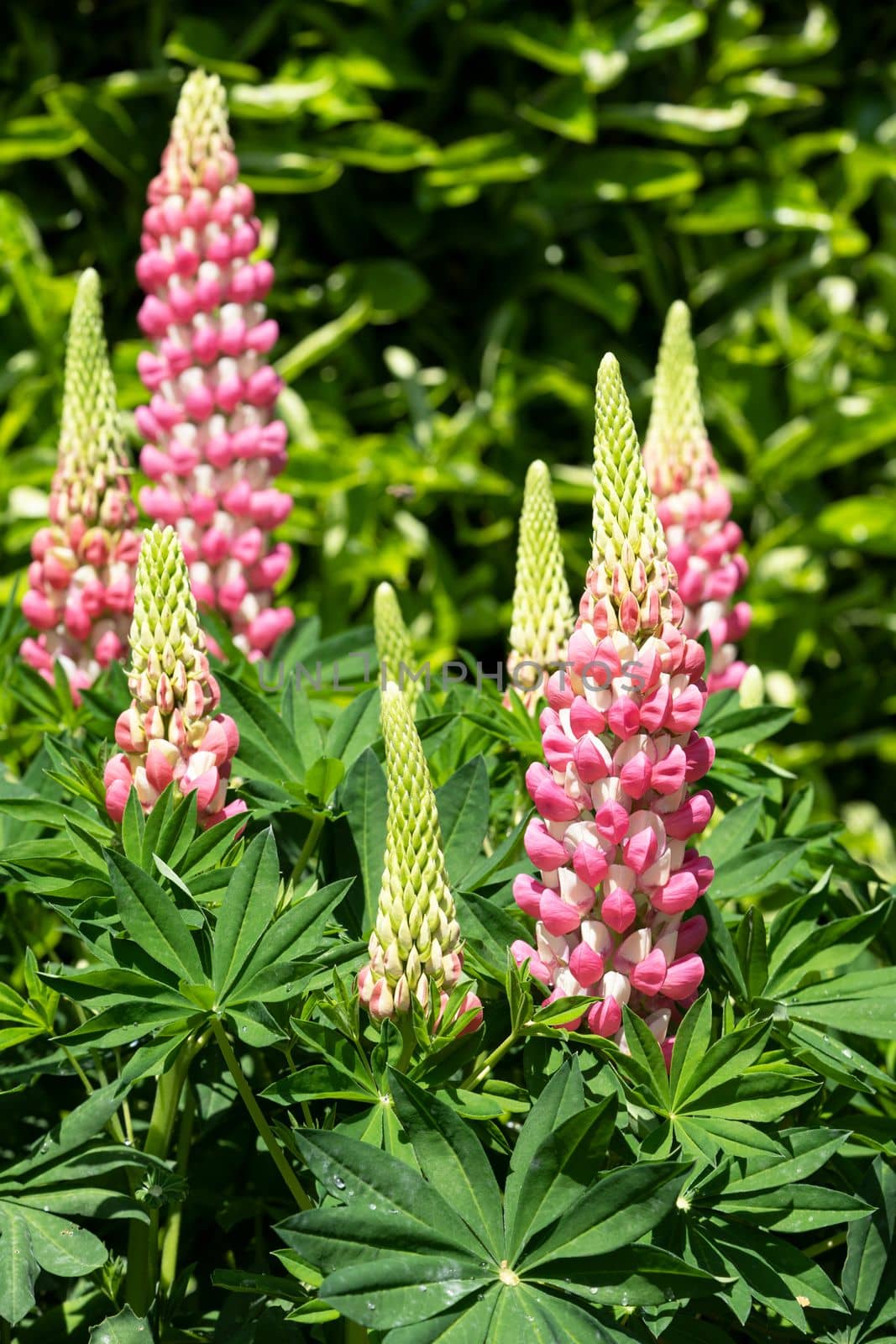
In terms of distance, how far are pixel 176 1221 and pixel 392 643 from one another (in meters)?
0.61

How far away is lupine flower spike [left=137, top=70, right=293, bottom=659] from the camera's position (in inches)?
69.7

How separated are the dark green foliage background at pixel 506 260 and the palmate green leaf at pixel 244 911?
Answer: 2099 mm

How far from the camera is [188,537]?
177 cm

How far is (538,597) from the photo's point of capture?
145 cm

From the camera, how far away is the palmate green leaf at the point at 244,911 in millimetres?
1037

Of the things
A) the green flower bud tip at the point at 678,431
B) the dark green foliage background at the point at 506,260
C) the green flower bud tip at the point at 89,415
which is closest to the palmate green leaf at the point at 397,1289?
the green flower bud tip at the point at 89,415

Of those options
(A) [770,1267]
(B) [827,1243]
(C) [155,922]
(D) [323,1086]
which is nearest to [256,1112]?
(D) [323,1086]

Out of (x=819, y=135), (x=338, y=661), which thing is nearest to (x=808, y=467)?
(x=819, y=135)

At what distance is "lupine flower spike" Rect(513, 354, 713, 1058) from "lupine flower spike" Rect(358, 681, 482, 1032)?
97 millimetres

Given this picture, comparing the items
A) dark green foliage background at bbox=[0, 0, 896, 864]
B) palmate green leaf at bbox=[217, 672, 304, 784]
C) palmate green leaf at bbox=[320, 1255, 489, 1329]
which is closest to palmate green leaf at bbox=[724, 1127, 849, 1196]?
palmate green leaf at bbox=[320, 1255, 489, 1329]

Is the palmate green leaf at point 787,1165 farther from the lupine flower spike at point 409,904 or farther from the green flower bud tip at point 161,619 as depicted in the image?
the green flower bud tip at point 161,619

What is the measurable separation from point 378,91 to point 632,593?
9.10 feet

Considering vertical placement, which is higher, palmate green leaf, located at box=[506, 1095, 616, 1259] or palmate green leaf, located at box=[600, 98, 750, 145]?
palmate green leaf, located at box=[600, 98, 750, 145]

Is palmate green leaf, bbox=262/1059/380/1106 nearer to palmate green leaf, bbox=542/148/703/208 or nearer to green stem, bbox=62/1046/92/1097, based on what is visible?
green stem, bbox=62/1046/92/1097
